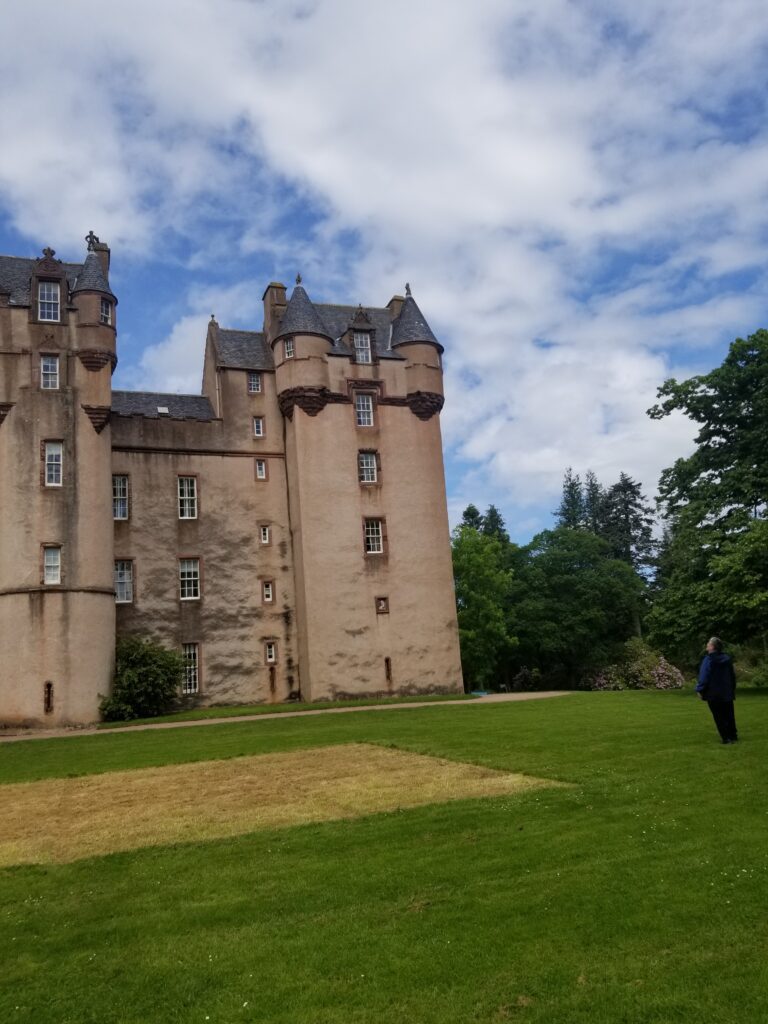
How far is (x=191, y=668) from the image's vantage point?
125ft

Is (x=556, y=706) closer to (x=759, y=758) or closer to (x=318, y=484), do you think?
(x=759, y=758)

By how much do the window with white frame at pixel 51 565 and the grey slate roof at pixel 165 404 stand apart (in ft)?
27.8

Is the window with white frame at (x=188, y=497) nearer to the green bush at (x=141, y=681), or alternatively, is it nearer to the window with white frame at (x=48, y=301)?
the green bush at (x=141, y=681)

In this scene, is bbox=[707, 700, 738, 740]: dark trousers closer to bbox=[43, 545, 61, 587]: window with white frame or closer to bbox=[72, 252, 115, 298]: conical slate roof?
bbox=[43, 545, 61, 587]: window with white frame

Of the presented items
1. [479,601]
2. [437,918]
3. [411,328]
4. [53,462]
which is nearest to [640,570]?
[479,601]

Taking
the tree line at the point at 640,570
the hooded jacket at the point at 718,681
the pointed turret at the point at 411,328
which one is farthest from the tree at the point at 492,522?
the hooded jacket at the point at 718,681

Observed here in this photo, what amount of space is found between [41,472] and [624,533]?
196 feet

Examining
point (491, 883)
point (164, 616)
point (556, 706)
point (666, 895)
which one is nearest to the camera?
point (666, 895)

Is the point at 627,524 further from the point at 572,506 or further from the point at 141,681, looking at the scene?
the point at 141,681

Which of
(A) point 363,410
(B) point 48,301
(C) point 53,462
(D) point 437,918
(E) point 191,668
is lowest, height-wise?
(D) point 437,918

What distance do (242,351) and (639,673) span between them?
106ft

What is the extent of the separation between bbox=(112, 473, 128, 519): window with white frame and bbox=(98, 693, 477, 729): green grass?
29.5 ft

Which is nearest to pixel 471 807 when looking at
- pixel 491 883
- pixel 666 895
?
pixel 491 883

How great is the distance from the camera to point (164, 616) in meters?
37.9
